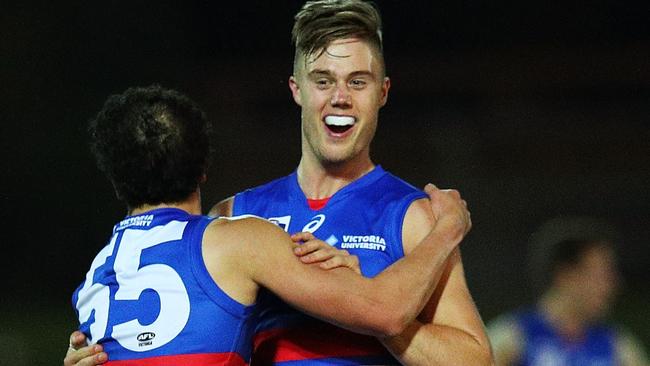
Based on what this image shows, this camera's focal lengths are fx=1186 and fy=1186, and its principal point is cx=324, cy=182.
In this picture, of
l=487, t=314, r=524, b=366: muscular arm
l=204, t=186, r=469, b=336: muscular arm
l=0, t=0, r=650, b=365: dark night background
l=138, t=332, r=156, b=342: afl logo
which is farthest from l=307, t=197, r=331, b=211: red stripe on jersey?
l=0, t=0, r=650, b=365: dark night background

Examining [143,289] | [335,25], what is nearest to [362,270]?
[143,289]

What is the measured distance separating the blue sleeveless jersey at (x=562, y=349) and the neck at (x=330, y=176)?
260 cm

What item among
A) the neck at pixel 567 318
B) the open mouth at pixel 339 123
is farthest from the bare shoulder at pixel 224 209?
the neck at pixel 567 318

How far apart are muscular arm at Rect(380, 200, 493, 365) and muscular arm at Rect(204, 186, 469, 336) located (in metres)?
0.17

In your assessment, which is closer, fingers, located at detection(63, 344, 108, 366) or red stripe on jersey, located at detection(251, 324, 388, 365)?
fingers, located at detection(63, 344, 108, 366)

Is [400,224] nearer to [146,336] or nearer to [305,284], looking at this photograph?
[305,284]

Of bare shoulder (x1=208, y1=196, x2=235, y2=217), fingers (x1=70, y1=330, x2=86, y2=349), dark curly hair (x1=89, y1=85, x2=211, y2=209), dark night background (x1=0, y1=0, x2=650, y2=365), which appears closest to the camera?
dark curly hair (x1=89, y1=85, x2=211, y2=209)

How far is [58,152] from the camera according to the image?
1418 cm

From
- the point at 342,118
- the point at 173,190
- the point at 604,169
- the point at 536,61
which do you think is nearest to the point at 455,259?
the point at 342,118

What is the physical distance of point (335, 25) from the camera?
428 centimetres

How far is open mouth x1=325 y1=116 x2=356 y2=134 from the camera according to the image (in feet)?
13.9

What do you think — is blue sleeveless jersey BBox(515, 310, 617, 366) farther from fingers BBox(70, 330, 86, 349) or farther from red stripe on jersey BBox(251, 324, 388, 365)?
fingers BBox(70, 330, 86, 349)

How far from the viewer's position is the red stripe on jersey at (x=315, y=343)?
3979 mm

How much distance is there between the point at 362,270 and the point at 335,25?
92 cm
